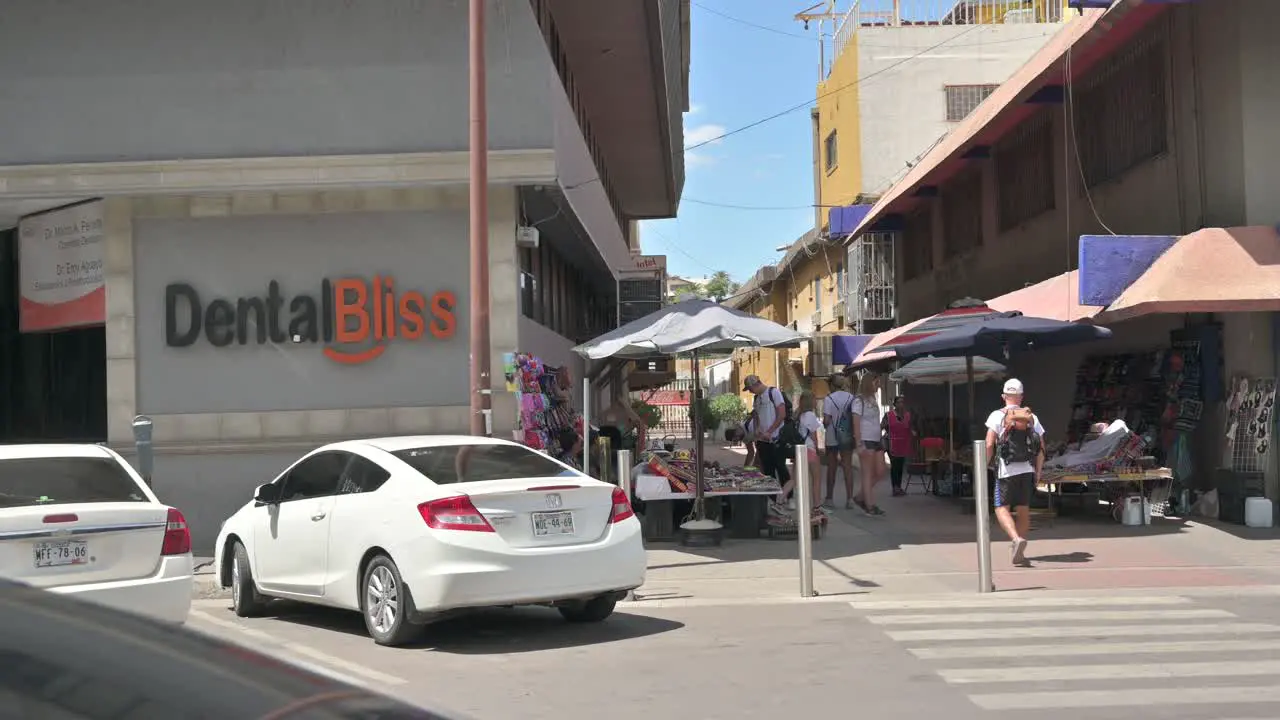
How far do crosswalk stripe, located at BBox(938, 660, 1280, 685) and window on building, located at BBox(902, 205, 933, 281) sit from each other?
20.3 meters

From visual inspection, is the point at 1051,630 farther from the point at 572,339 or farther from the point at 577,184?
the point at 572,339

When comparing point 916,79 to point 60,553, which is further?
point 916,79

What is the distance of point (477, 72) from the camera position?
11531 mm

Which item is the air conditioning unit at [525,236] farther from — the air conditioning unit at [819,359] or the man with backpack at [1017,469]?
the air conditioning unit at [819,359]

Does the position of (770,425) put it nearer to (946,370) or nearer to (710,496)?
(710,496)

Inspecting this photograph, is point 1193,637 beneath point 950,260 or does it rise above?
beneath

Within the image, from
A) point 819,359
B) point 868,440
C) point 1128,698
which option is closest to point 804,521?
point 1128,698

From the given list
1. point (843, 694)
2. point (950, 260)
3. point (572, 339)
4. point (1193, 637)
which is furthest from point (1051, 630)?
point (950, 260)

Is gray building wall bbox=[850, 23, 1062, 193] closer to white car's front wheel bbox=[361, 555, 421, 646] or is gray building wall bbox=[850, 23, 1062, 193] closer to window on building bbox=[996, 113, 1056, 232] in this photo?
window on building bbox=[996, 113, 1056, 232]

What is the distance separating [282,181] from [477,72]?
11.5 ft

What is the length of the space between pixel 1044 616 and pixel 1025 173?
13113mm

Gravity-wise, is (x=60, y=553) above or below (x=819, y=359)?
below

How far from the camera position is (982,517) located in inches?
375

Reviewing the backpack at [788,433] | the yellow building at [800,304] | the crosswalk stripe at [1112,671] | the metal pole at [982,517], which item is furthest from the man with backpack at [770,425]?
the yellow building at [800,304]
